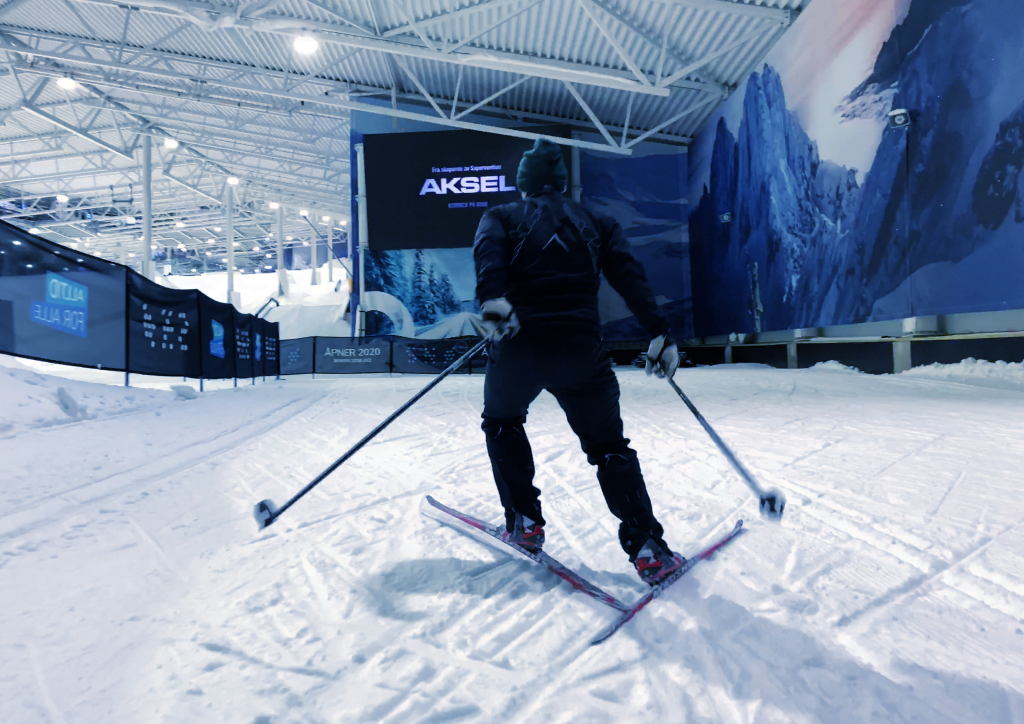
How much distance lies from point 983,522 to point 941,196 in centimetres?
655

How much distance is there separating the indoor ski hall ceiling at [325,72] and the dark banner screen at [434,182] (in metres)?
0.88

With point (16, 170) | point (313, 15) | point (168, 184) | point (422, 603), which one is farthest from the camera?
point (168, 184)

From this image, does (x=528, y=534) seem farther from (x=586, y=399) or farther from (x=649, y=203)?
(x=649, y=203)

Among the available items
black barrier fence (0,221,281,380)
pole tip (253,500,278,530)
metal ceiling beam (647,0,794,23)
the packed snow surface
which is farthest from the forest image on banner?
pole tip (253,500,278,530)

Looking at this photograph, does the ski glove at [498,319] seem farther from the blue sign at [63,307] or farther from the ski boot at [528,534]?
the blue sign at [63,307]

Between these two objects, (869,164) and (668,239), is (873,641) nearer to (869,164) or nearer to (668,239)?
(869,164)

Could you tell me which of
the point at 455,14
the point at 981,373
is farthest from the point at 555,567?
the point at 455,14

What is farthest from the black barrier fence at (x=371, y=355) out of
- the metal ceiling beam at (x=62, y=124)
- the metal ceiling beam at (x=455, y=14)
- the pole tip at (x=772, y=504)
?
the pole tip at (x=772, y=504)

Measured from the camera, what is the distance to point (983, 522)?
229 cm

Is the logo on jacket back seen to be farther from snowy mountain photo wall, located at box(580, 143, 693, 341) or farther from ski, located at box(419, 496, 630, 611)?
ski, located at box(419, 496, 630, 611)

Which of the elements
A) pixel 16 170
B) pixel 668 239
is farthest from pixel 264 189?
pixel 668 239

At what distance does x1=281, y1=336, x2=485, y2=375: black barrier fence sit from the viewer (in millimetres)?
14641

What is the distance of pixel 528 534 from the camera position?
6.48 feet

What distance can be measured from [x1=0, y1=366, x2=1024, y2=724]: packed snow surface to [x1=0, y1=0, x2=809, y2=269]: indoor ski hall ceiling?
31.8 ft
